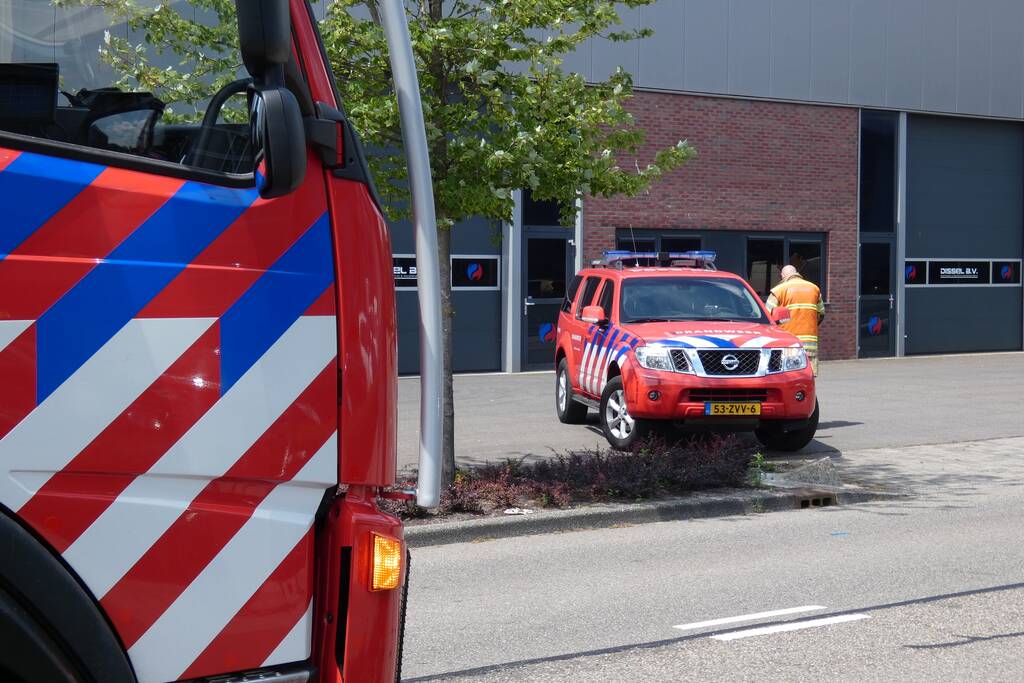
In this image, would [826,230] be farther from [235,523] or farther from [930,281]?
[235,523]

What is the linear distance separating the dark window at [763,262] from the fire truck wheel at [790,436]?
1299 cm

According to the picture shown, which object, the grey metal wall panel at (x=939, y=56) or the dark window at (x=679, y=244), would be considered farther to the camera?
the grey metal wall panel at (x=939, y=56)

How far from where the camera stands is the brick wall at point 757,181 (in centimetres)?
2467

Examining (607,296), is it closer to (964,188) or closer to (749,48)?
(749,48)

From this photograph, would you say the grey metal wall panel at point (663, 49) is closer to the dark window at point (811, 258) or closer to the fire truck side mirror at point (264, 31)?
the dark window at point (811, 258)

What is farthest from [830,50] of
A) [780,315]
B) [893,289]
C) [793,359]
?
[793,359]

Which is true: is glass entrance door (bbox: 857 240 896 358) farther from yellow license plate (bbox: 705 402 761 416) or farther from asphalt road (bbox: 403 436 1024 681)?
asphalt road (bbox: 403 436 1024 681)

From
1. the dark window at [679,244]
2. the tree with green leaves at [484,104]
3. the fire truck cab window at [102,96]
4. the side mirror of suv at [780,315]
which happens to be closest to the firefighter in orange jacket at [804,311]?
the side mirror of suv at [780,315]

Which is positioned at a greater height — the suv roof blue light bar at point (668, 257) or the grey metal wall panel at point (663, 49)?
the grey metal wall panel at point (663, 49)

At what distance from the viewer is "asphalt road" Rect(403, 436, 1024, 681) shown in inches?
220

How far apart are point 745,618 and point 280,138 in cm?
453

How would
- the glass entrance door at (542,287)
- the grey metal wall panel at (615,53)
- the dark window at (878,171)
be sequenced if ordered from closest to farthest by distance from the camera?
the grey metal wall panel at (615,53) → the glass entrance door at (542,287) → the dark window at (878,171)

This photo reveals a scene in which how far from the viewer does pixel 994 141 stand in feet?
95.9

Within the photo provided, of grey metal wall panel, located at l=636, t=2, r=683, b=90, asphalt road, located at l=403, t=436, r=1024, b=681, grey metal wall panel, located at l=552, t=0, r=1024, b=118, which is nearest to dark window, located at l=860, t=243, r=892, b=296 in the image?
grey metal wall panel, located at l=552, t=0, r=1024, b=118
